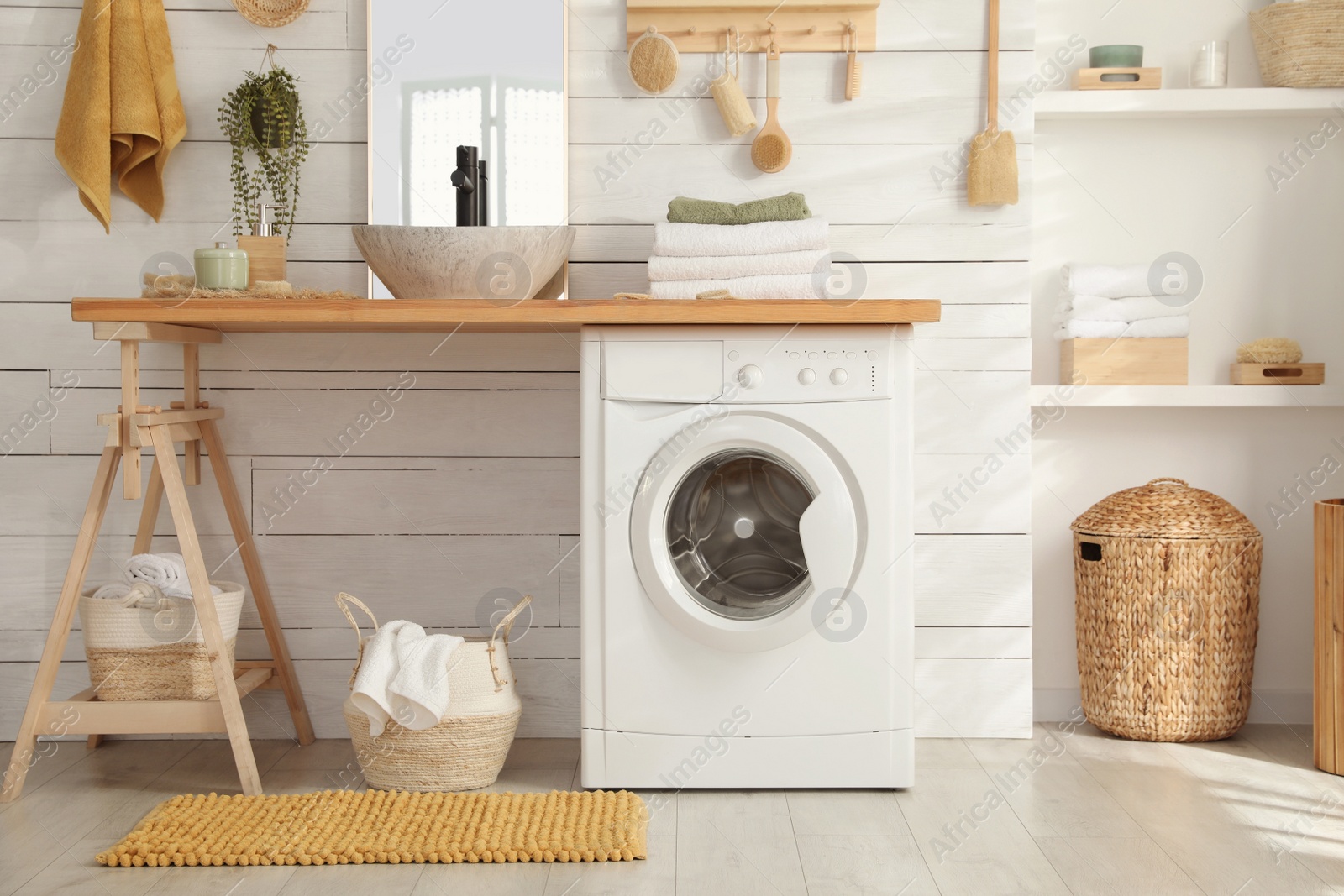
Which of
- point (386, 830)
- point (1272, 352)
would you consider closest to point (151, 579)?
point (386, 830)

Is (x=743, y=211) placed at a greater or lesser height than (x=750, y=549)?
greater

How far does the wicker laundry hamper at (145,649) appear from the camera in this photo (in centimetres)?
217

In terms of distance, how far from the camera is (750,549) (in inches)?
83.1

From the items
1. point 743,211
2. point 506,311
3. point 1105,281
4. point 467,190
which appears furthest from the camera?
point 1105,281

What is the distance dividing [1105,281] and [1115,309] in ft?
0.22

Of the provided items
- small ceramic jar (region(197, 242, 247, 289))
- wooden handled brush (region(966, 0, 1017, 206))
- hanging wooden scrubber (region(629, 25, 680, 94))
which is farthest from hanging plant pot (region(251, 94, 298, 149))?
wooden handled brush (region(966, 0, 1017, 206))

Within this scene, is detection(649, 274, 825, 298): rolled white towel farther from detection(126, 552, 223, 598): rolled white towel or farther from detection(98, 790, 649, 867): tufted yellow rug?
detection(126, 552, 223, 598): rolled white towel

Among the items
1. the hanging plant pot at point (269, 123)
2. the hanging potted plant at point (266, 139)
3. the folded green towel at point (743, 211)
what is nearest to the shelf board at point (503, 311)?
the folded green towel at point (743, 211)

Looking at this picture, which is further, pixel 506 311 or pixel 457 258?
pixel 457 258

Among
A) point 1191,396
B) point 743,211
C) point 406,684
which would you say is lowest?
point 406,684

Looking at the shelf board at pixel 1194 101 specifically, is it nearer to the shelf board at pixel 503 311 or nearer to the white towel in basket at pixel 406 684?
the shelf board at pixel 503 311

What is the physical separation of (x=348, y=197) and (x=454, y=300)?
→ 2.06 ft

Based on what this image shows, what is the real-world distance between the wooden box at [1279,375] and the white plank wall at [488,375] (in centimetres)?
52

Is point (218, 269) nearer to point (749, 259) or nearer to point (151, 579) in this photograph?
point (151, 579)
